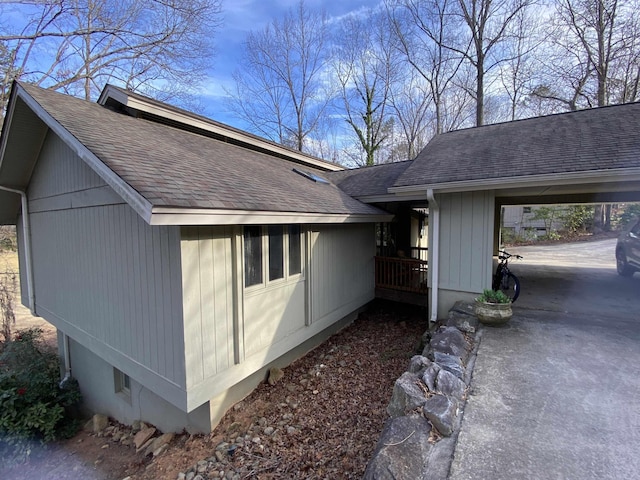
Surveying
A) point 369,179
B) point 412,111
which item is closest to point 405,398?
point 369,179

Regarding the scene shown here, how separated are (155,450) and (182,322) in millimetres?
2592

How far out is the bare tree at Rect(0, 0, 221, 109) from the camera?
10.6m

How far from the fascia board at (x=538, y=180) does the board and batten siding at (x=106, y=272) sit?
4.31 metres

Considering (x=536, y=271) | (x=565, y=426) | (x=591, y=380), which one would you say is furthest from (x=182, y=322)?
(x=536, y=271)

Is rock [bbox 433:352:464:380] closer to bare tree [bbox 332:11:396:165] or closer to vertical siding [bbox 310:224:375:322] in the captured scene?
vertical siding [bbox 310:224:375:322]

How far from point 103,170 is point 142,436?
4356mm

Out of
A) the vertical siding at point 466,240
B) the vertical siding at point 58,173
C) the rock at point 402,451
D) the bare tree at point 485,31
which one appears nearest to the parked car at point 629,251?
the vertical siding at point 466,240

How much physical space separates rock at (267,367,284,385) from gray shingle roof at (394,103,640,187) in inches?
160

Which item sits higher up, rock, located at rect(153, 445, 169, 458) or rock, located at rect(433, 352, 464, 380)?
rock, located at rect(433, 352, 464, 380)

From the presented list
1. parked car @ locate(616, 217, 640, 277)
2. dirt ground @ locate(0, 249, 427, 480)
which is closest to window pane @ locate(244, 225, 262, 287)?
dirt ground @ locate(0, 249, 427, 480)

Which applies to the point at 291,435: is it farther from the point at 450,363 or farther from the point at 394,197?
the point at 394,197

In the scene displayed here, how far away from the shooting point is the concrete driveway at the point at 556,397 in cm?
214

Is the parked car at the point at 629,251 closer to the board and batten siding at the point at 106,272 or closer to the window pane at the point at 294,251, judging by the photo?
the window pane at the point at 294,251

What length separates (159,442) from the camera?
15.1 feet
